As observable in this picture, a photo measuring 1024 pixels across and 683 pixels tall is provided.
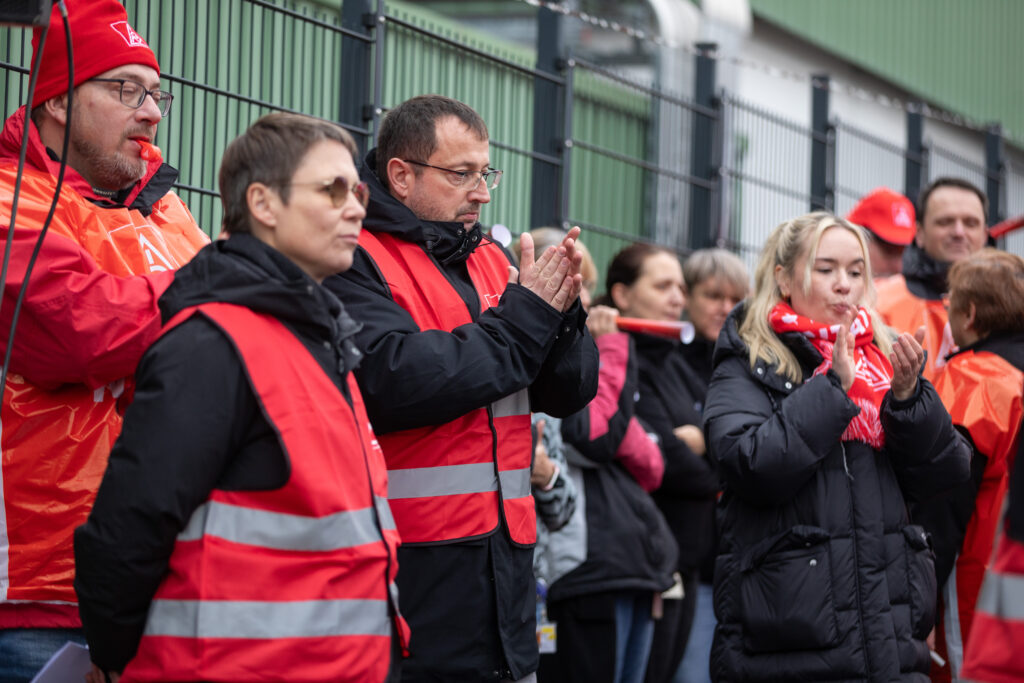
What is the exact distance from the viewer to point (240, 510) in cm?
246

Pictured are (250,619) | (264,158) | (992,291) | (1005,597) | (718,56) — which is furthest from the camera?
(718,56)

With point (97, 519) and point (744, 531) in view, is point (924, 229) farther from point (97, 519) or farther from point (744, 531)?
point (97, 519)

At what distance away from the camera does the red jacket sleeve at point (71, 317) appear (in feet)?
9.37

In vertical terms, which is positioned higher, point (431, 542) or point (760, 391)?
point (760, 391)

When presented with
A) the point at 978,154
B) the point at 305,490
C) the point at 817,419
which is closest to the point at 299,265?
the point at 305,490

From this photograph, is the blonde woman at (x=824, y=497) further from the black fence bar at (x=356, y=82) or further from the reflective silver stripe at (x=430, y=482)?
the black fence bar at (x=356, y=82)

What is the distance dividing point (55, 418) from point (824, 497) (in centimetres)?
213

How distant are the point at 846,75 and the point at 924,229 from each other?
977 centimetres

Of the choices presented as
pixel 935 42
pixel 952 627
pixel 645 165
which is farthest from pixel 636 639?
pixel 935 42

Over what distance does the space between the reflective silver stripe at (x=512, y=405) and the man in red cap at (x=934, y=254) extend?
9.41ft

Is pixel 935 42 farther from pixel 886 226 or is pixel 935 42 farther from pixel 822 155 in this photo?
pixel 886 226

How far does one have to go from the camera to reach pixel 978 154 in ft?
48.7

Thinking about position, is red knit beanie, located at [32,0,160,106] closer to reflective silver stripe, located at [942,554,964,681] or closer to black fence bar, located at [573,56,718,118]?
reflective silver stripe, located at [942,554,964,681]

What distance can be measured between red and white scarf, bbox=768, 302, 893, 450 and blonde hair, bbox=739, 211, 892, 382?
0.13 ft
